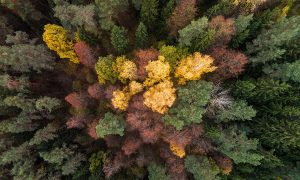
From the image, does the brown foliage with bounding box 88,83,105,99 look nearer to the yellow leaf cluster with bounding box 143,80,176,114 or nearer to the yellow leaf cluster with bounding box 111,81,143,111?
the yellow leaf cluster with bounding box 111,81,143,111

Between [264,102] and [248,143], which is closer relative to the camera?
[248,143]

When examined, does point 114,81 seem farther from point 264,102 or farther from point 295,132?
point 295,132

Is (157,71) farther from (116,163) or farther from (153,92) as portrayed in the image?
(116,163)

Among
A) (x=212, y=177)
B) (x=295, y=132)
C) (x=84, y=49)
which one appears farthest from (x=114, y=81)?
(x=295, y=132)

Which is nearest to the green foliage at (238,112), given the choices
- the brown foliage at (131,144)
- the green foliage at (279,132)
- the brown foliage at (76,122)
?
the green foliage at (279,132)

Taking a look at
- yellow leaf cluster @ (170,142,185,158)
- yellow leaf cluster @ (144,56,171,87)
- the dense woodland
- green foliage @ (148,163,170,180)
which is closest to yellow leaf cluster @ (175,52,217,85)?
the dense woodland

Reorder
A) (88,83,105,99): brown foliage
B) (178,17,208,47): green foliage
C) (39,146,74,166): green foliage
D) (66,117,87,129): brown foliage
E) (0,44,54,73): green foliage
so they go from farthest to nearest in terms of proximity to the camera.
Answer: (66,117,87,129): brown foliage → (88,83,105,99): brown foliage → (39,146,74,166): green foliage → (0,44,54,73): green foliage → (178,17,208,47): green foliage
